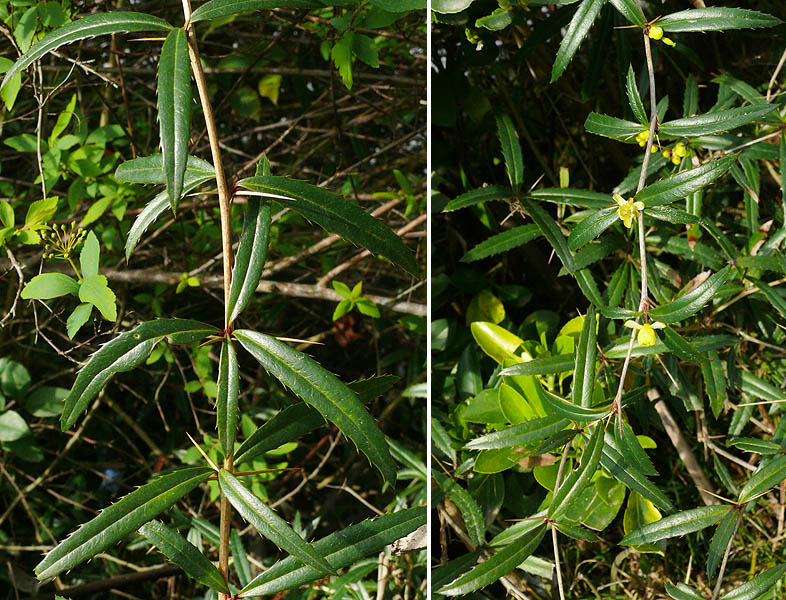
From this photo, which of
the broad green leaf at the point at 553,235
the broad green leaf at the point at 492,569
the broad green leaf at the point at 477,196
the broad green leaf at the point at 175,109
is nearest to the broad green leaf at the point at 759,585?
the broad green leaf at the point at 492,569

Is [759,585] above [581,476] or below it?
below

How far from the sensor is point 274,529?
39 centimetres

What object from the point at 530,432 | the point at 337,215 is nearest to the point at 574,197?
the point at 530,432

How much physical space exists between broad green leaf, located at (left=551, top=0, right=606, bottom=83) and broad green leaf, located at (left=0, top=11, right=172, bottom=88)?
0.34 metres

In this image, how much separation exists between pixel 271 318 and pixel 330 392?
0.76 metres

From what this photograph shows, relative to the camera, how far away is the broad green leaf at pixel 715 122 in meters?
0.55

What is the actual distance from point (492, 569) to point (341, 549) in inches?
7.4

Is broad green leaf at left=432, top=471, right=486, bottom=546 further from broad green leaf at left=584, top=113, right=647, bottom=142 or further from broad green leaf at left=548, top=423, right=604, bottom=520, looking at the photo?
broad green leaf at left=584, top=113, right=647, bottom=142

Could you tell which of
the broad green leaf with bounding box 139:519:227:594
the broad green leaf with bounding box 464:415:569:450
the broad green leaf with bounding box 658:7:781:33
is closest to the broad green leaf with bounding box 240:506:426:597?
the broad green leaf with bounding box 139:519:227:594

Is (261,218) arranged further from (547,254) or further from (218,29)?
(218,29)

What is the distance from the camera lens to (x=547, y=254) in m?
0.87

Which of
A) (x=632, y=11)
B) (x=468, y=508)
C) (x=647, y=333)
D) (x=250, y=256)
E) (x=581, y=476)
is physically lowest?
(x=468, y=508)

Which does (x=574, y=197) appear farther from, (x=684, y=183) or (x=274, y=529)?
(x=274, y=529)

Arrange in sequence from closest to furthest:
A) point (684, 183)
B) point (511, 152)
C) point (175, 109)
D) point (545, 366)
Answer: point (175, 109) < point (684, 183) < point (545, 366) < point (511, 152)
